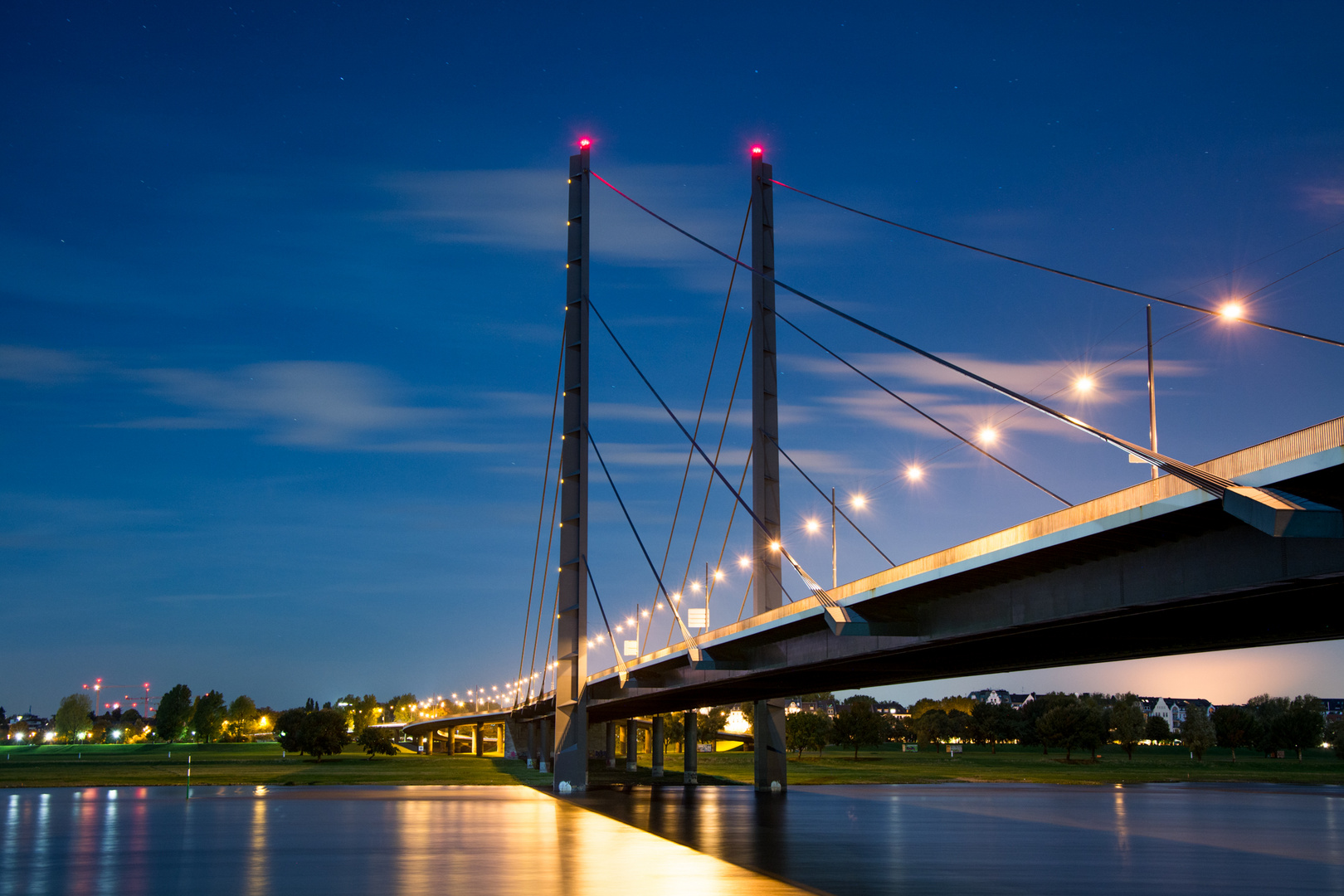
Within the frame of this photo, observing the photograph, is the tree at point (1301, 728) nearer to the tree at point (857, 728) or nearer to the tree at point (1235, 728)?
the tree at point (1235, 728)

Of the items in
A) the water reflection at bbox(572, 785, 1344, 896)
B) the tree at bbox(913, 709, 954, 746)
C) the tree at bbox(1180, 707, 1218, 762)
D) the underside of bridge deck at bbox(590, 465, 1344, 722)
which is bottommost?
the tree at bbox(913, 709, 954, 746)

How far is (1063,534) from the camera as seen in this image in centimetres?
2092

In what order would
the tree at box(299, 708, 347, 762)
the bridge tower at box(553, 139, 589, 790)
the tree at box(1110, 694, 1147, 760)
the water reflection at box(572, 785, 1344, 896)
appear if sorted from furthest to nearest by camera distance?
the tree at box(1110, 694, 1147, 760) < the tree at box(299, 708, 347, 762) < the bridge tower at box(553, 139, 589, 790) < the water reflection at box(572, 785, 1344, 896)

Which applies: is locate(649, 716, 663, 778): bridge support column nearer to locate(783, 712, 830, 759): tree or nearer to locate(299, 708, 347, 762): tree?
locate(783, 712, 830, 759): tree

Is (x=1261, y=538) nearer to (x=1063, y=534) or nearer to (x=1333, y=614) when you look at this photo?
(x=1063, y=534)

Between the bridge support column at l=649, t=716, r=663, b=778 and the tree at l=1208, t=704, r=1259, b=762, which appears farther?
the tree at l=1208, t=704, r=1259, b=762

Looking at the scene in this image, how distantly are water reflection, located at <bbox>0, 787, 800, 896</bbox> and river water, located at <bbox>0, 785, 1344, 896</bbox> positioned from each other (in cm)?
10

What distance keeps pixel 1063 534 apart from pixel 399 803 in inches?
1447

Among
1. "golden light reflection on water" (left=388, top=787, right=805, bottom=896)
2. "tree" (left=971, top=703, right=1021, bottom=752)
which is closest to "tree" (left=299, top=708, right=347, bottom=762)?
"golden light reflection on water" (left=388, top=787, right=805, bottom=896)

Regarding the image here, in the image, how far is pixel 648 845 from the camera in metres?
30.6

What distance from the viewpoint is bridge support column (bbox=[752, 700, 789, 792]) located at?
60.3 metres

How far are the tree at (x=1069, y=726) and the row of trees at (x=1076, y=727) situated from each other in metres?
0.08

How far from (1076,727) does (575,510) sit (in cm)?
7257

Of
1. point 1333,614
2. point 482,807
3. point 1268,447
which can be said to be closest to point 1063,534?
point 1268,447
